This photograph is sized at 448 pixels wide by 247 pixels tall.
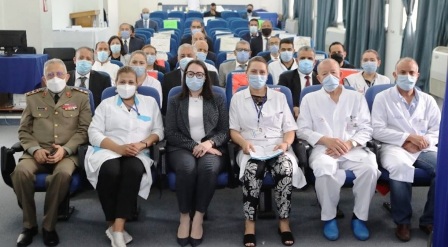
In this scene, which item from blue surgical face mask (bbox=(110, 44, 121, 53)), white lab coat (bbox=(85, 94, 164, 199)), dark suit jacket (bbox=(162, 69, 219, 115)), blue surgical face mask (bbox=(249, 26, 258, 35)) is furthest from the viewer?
blue surgical face mask (bbox=(249, 26, 258, 35))

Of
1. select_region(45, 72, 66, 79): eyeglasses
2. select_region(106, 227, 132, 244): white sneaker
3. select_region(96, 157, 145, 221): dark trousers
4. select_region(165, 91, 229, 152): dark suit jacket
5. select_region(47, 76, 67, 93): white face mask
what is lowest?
select_region(106, 227, 132, 244): white sneaker

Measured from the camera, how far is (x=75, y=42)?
893cm

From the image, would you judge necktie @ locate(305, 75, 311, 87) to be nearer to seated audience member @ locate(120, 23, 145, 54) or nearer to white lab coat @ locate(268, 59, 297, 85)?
white lab coat @ locate(268, 59, 297, 85)

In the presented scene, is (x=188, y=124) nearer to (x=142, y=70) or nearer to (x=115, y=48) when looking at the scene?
(x=142, y=70)

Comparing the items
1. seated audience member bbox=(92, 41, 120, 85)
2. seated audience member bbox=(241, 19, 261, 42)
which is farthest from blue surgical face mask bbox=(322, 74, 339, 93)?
seated audience member bbox=(241, 19, 261, 42)

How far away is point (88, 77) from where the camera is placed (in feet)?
16.0

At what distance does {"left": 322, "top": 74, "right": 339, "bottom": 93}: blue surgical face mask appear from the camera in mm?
3777

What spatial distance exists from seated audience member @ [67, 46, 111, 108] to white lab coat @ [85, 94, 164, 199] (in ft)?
3.37

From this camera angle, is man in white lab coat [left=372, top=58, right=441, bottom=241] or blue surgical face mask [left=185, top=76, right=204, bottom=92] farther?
blue surgical face mask [left=185, top=76, right=204, bottom=92]

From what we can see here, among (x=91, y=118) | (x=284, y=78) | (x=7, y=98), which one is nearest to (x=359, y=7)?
(x=284, y=78)

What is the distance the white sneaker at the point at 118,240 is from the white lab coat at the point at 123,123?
51 cm

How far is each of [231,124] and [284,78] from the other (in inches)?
45.9

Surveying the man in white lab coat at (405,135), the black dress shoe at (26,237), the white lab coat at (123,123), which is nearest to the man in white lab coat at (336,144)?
the man in white lab coat at (405,135)

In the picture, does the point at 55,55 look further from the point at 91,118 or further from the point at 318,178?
the point at 318,178
